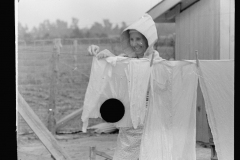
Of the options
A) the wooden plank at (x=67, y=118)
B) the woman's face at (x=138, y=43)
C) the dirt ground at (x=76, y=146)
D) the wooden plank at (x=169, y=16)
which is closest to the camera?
the woman's face at (x=138, y=43)

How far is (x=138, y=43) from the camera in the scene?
2971mm

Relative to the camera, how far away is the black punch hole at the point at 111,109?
105 inches

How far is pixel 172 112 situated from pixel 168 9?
183 centimetres

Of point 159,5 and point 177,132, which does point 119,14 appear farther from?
point 177,132

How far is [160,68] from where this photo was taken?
269 cm

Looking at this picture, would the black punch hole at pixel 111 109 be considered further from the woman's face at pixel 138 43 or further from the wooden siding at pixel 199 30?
the wooden siding at pixel 199 30

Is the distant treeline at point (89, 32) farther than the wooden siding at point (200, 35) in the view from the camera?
Yes

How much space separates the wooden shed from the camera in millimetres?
3562

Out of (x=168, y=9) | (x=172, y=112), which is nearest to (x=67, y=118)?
(x=168, y=9)

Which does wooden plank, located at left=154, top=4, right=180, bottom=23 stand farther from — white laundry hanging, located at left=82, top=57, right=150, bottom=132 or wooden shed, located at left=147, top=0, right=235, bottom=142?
white laundry hanging, located at left=82, top=57, right=150, bottom=132

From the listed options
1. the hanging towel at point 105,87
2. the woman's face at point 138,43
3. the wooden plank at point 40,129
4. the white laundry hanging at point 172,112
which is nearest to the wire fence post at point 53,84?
the wooden plank at point 40,129

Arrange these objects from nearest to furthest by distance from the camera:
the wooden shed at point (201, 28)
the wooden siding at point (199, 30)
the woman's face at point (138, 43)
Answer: the woman's face at point (138, 43), the wooden shed at point (201, 28), the wooden siding at point (199, 30)

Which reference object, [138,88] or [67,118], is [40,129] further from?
[67,118]

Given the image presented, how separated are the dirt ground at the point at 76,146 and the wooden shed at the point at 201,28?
100 centimetres
